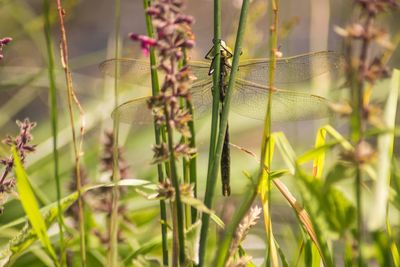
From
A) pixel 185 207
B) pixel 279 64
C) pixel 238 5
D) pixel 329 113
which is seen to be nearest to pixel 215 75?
pixel 185 207

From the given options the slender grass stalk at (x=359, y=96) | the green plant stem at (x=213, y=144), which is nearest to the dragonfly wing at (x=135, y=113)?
the green plant stem at (x=213, y=144)

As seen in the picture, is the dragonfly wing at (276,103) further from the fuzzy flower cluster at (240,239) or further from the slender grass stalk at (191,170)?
the fuzzy flower cluster at (240,239)

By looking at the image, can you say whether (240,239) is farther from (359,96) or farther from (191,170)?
(359,96)

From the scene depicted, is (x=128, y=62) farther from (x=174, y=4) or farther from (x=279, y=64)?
(x=174, y=4)

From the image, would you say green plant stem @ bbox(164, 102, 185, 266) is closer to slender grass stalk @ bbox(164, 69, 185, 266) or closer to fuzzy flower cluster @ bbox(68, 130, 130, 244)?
slender grass stalk @ bbox(164, 69, 185, 266)

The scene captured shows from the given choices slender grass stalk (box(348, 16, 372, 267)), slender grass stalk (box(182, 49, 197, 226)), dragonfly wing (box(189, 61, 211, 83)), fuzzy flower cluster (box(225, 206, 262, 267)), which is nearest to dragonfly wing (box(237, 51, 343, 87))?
dragonfly wing (box(189, 61, 211, 83))
